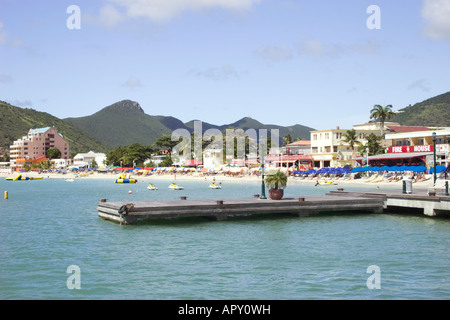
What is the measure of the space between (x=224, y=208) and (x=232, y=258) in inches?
415

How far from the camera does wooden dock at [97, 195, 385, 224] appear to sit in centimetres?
3025

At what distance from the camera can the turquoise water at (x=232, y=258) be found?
54.2ft

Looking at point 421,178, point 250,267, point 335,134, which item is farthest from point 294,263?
A: point 335,134

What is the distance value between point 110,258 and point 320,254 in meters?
9.31

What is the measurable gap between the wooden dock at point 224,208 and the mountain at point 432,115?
150211 mm

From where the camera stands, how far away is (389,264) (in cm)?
2008

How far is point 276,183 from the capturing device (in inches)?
1356

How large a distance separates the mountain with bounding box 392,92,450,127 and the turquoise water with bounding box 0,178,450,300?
156 meters

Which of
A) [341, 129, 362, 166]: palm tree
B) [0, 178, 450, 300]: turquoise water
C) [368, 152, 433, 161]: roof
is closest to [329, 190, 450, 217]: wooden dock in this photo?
[0, 178, 450, 300]: turquoise water

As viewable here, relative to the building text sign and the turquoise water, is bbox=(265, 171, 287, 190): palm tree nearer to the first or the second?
the turquoise water

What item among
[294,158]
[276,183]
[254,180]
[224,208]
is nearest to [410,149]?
[254,180]

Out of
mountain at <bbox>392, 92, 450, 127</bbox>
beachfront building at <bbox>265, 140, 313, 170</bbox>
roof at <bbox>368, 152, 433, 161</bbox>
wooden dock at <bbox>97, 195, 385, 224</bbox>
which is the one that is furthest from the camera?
mountain at <bbox>392, 92, 450, 127</bbox>

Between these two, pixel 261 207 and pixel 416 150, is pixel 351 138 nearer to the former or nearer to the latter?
pixel 416 150
